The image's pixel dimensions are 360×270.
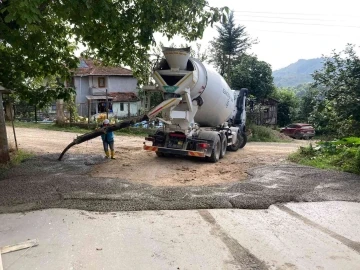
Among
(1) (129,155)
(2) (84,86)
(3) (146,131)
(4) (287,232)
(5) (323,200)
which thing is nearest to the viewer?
(4) (287,232)

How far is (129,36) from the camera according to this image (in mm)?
11328

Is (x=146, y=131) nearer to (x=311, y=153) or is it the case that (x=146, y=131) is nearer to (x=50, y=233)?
(x=311, y=153)

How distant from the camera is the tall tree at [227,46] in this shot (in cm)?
3675

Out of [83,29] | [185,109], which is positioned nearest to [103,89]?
[185,109]

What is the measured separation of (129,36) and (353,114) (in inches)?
282

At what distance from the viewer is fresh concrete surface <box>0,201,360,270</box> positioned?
4.90 m

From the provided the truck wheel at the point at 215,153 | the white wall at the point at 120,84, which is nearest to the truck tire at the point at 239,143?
the truck wheel at the point at 215,153

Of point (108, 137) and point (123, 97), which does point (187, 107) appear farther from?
point (123, 97)

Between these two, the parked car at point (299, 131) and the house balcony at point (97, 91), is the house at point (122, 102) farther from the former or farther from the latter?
the parked car at point (299, 131)

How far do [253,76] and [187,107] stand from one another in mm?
22842

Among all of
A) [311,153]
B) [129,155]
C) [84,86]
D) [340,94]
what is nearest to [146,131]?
[129,155]

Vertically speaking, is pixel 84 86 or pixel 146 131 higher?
pixel 84 86

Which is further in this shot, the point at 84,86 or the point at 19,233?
the point at 84,86

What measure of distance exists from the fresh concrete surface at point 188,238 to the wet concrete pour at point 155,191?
36cm
